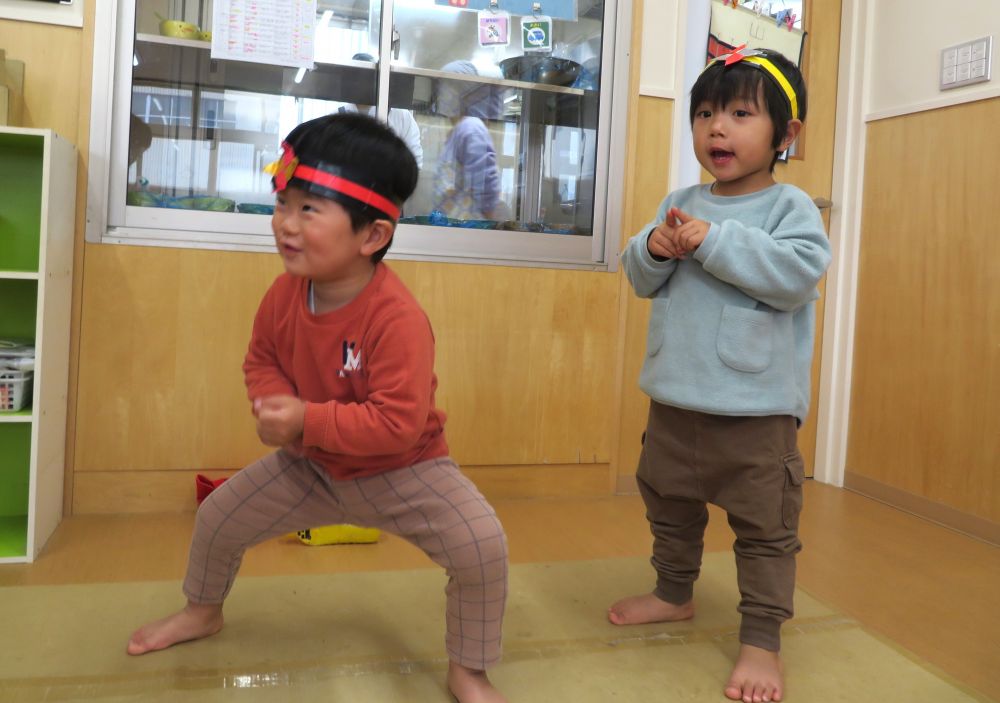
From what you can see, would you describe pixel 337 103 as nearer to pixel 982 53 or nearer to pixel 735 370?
pixel 735 370

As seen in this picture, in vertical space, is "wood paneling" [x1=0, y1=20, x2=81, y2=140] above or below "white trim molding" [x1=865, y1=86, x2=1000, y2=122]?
below

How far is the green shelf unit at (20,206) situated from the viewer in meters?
2.04

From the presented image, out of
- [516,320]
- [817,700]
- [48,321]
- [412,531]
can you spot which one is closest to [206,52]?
[48,321]

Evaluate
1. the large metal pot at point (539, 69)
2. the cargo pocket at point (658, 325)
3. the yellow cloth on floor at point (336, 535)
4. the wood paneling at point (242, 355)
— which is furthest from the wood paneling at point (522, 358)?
the cargo pocket at point (658, 325)

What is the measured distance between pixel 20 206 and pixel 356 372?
1.32 meters

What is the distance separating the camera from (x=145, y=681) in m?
1.27

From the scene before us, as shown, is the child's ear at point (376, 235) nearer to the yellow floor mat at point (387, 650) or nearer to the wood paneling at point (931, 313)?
the yellow floor mat at point (387, 650)

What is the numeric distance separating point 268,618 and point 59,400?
879 millimetres

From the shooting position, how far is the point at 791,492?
141 centimetres

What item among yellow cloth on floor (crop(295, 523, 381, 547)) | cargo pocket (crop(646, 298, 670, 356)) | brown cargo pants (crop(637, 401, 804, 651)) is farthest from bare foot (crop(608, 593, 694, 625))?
yellow cloth on floor (crop(295, 523, 381, 547))

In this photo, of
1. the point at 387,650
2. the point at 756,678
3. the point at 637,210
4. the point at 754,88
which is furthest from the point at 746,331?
the point at 637,210

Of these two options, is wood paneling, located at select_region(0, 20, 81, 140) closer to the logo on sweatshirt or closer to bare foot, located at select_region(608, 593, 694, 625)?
the logo on sweatshirt

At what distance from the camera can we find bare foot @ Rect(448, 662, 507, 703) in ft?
4.04

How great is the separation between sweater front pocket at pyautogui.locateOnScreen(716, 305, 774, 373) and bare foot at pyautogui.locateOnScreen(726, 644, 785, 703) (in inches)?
17.9
